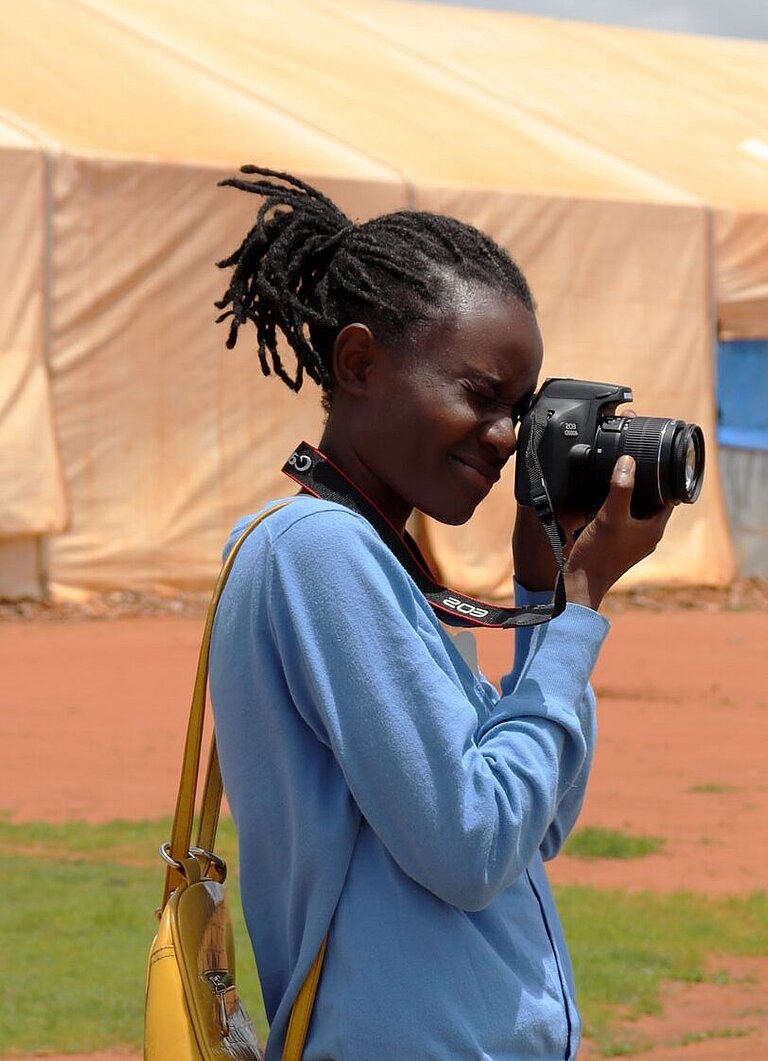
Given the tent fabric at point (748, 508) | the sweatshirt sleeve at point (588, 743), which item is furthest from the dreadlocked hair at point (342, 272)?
the tent fabric at point (748, 508)

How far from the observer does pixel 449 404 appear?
177 cm

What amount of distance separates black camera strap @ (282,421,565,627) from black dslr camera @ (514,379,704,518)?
13 mm

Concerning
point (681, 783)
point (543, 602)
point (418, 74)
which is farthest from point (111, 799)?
point (418, 74)

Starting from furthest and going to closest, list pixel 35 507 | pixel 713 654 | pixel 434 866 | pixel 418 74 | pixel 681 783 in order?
1. pixel 418 74
2. pixel 35 507
3. pixel 713 654
4. pixel 681 783
5. pixel 434 866

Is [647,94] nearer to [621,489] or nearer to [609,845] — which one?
[609,845]

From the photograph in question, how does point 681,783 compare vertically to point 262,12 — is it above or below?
below

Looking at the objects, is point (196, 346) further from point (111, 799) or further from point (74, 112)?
point (111, 799)

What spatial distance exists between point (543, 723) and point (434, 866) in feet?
0.59

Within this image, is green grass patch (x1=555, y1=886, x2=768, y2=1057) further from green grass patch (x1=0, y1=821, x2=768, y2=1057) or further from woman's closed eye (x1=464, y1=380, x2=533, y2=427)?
woman's closed eye (x1=464, y1=380, x2=533, y2=427)

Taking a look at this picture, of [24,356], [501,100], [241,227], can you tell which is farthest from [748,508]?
[24,356]

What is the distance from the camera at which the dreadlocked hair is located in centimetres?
180

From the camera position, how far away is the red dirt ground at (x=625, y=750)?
5.43 meters

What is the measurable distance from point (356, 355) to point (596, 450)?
26cm

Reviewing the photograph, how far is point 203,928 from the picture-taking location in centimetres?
170
